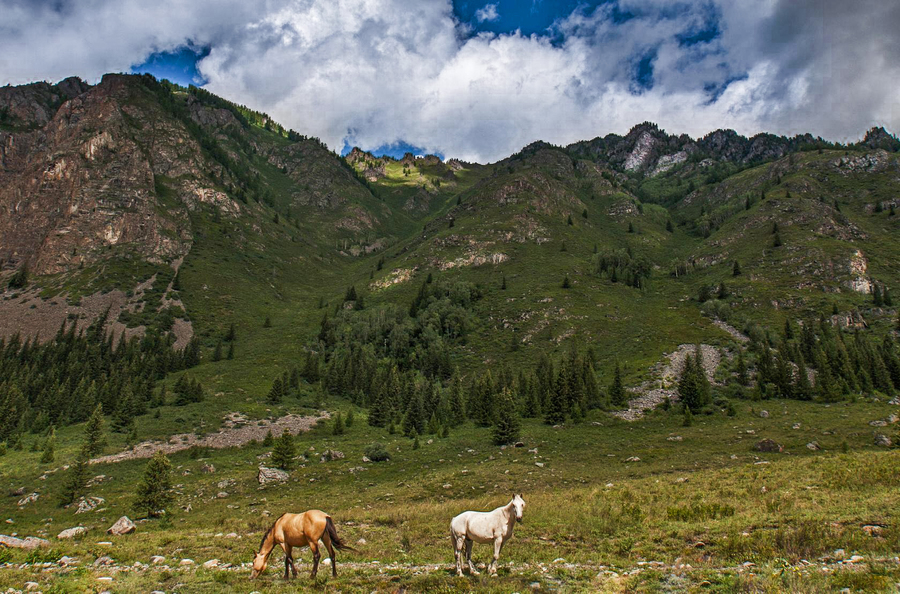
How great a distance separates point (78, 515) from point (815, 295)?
595 feet

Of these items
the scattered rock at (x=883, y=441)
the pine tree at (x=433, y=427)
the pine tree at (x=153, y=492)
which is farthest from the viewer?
the pine tree at (x=433, y=427)

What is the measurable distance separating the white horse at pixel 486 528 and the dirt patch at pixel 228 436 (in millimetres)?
57241

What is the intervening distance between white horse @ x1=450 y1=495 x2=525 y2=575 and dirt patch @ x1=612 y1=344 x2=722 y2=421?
6244 cm

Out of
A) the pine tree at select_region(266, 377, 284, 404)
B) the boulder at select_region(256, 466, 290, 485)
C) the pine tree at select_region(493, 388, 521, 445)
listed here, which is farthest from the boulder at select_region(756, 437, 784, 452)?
the pine tree at select_region(266, 377, 284, 404)

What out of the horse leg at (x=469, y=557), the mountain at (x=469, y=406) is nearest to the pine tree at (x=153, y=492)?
the mountain at (x=469, y=406)

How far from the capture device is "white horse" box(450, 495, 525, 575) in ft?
38.7

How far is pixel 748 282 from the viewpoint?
147625 millimetres

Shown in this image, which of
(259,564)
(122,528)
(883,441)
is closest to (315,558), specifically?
(259,564)

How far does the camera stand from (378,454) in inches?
1898

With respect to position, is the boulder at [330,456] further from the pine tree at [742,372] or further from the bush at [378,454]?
the pine tree at [742,372]

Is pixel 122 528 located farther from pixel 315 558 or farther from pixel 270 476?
pixel 315 558

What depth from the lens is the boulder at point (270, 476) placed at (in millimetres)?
40562

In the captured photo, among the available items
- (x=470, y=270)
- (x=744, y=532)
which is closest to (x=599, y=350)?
(x=470, y=270)

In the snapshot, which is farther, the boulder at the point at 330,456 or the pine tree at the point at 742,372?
the pine tree at the point at 742,372
